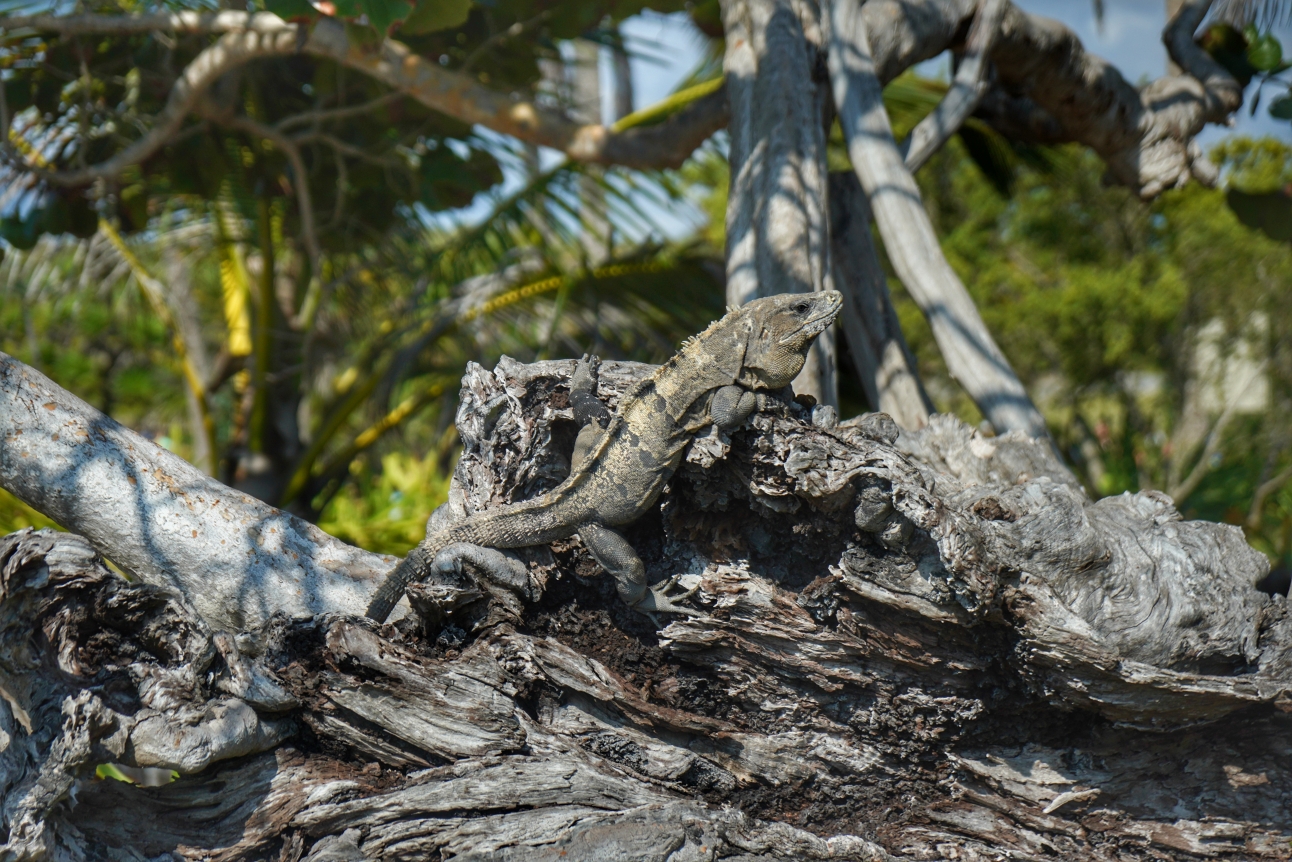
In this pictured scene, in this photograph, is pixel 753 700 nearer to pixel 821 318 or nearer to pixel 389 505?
pixel 821 318

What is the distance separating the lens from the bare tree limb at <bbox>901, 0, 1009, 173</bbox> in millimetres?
4387

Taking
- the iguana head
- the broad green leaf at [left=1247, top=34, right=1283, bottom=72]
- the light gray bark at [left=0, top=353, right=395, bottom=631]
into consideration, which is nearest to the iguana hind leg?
the iguana head

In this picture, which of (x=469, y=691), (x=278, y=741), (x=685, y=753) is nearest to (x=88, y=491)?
(x=278, y=741)

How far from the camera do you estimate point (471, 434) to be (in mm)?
3008

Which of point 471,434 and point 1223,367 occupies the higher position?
point 1223,367

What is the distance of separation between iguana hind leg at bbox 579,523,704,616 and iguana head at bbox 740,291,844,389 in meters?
0.65

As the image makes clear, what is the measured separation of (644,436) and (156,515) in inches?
63.3

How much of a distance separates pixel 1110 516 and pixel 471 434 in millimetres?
2102

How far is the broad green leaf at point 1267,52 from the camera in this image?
15.7 feet

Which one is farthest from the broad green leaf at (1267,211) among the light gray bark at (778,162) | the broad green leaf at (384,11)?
the broad green leaf at (384,11)

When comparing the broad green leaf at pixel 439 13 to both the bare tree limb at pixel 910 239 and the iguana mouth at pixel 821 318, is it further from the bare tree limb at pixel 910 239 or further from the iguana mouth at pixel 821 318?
the iguana mouth at pixel 821 318

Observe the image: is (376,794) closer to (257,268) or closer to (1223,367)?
(257,268)

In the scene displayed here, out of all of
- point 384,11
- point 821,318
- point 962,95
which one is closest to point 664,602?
point 821,318

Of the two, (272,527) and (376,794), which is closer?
(376,794)
